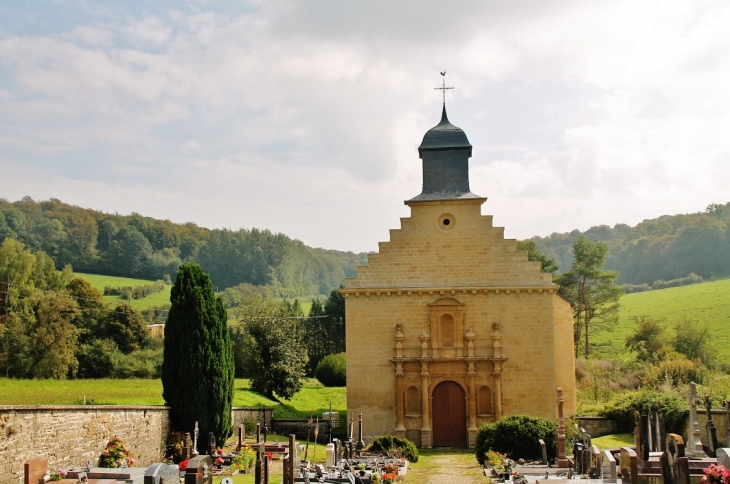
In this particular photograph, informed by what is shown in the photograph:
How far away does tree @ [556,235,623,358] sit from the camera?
51.9 metres

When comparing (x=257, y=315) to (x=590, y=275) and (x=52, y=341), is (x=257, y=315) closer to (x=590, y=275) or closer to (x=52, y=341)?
(x=52, y=341)

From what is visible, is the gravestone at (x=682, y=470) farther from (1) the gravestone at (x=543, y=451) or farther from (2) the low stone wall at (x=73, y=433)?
(2) the low stone wall at (x=73, y=433)

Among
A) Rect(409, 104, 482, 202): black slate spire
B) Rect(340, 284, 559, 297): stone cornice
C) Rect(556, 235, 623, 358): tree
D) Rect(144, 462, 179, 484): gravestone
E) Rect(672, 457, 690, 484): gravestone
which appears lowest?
Rect(144, 462, 179, 484): gravestone

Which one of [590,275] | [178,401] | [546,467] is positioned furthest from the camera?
[590,275]

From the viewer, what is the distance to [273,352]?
38.3 metres

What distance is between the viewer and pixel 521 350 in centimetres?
2867

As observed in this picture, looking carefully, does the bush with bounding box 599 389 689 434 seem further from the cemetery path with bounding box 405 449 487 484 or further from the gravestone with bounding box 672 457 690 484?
the gravestone with bounding box 672 457 690 484

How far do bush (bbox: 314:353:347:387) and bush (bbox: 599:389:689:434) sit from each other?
Result: 55.3 feet

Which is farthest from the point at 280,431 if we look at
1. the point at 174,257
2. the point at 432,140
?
the point at 174,257

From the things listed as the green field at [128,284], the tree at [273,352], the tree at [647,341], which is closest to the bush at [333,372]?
the tree at [273,352]

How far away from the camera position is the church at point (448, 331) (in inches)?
1121

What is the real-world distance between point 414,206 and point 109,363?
22.2 m

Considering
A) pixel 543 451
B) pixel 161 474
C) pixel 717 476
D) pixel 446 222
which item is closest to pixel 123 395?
pixel 446 222

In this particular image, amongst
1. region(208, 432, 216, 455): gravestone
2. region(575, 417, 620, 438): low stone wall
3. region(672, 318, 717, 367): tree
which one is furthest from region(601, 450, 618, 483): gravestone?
region(672, 318, 717, 367): tree
